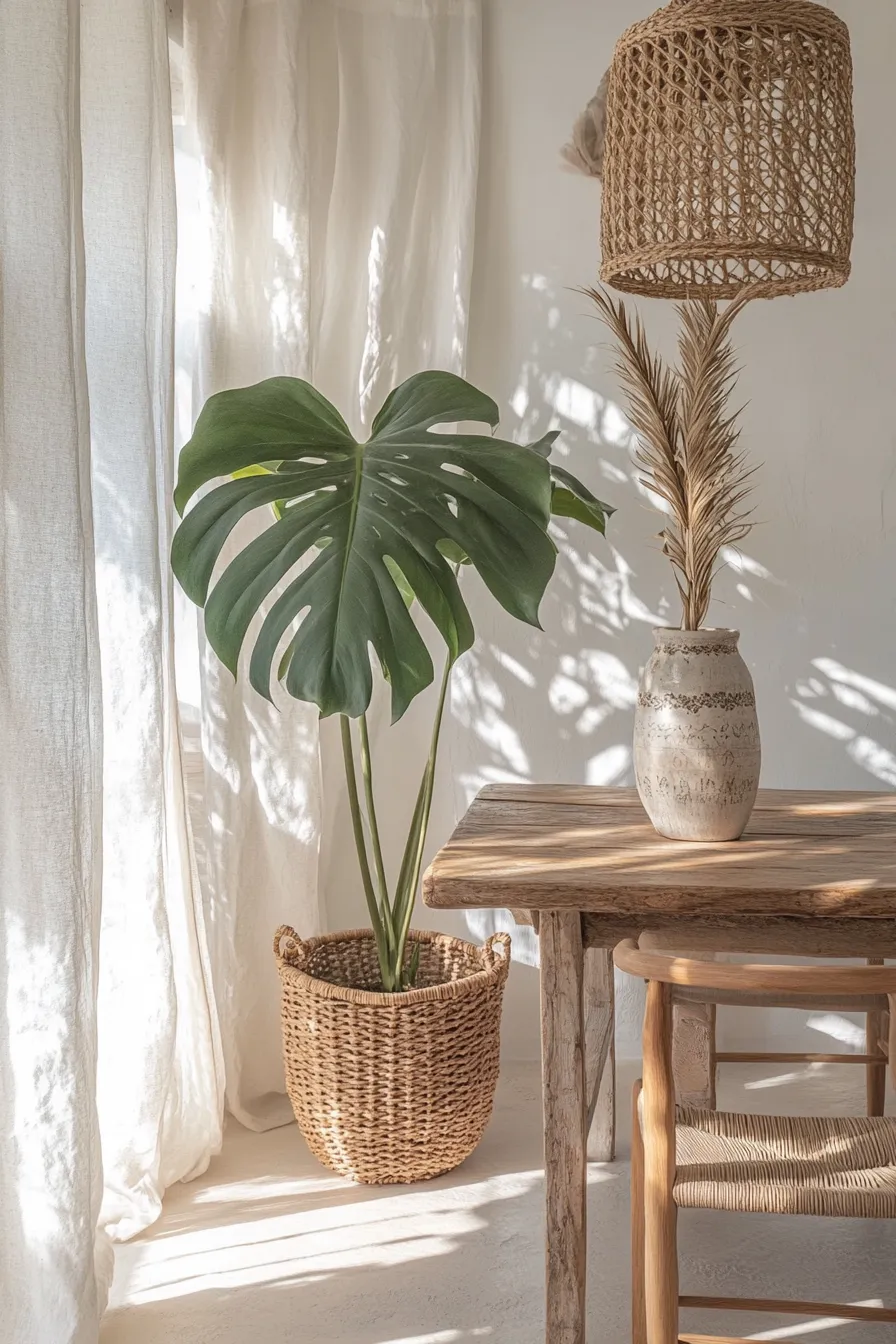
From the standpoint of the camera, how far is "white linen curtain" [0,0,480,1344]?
1.69m

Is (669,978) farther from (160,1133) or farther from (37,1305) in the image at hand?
(160,1133)

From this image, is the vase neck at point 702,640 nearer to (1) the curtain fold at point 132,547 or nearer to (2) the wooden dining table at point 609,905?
(2) the wooden dining table at point 609,905

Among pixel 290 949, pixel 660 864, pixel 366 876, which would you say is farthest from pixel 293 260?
pixel 660 864

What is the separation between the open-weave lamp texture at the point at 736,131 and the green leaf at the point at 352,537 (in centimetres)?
40

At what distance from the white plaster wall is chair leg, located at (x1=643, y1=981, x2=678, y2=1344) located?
1.50 meters

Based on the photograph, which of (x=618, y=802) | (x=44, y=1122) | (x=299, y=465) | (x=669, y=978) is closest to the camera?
(x=669, y=978)

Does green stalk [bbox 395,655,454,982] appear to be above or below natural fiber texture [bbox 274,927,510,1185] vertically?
above

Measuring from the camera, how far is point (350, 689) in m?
1.76

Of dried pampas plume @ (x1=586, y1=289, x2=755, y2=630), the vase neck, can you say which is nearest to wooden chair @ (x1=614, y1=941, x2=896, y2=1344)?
the vase neck

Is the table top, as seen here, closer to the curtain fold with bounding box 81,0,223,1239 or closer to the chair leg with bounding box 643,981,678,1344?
the chair leg with bounding box 643,981,678,1344

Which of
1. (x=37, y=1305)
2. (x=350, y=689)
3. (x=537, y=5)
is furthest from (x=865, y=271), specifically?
(x=37, y=1305)

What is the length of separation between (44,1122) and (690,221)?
1474mm

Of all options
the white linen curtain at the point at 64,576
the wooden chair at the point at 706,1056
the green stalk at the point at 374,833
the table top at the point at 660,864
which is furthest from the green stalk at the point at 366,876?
the wooden chair at the point at 706,1056

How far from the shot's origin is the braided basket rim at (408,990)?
230cm
